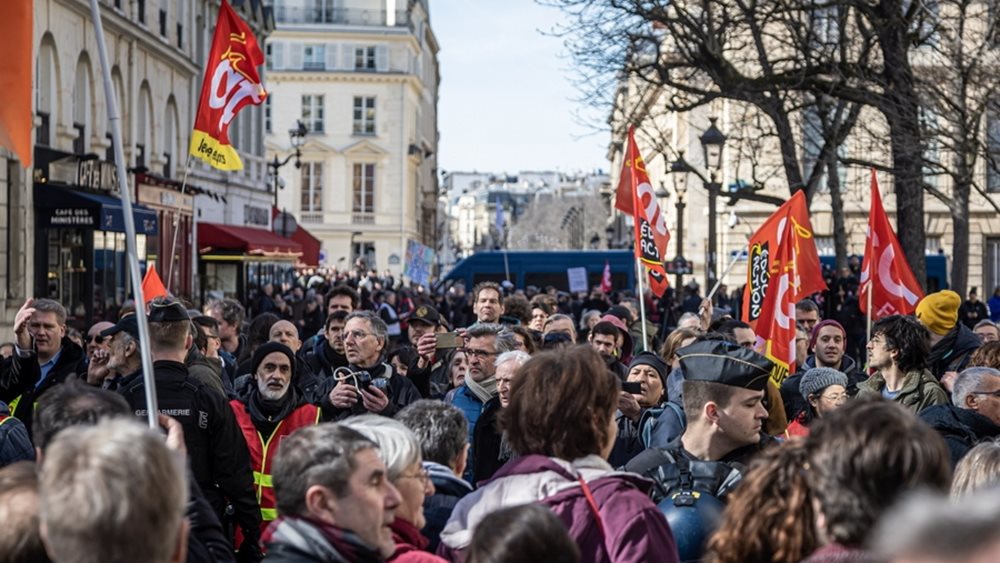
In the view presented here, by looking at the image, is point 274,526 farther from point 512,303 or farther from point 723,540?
point 512,303

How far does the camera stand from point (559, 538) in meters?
3.64

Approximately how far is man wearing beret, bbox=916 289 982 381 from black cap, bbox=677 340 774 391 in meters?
4.90

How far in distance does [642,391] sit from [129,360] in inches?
115

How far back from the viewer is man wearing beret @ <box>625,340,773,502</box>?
5285 mm

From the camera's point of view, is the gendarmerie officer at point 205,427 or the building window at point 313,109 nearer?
the gendarmerie officer at point 205,427

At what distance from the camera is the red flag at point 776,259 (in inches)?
515

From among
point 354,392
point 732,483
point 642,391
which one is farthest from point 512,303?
point 732,483

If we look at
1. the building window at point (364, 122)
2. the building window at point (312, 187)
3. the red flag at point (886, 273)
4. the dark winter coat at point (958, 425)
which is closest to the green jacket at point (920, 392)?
the dark winter coat at point (958, 425)

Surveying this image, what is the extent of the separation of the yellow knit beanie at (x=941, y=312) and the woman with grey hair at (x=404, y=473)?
7.86m

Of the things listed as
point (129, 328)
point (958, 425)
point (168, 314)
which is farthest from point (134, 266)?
point (958, 425)

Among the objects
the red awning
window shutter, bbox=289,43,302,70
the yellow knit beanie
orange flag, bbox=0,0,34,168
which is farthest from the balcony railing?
orange flag, bbox=0,0,34,168

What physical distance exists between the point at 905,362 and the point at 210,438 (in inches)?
156

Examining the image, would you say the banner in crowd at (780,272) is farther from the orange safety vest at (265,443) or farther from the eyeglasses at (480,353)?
the orange safety vest at (265,443)

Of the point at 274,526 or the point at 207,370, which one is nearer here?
the point at 274,526
